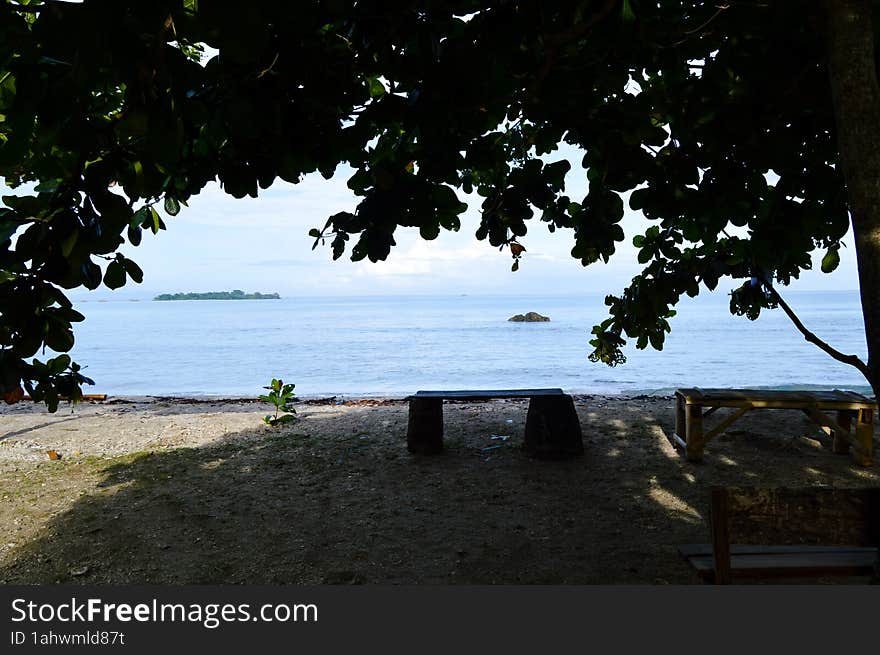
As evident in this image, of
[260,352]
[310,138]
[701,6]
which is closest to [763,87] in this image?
[701,6]

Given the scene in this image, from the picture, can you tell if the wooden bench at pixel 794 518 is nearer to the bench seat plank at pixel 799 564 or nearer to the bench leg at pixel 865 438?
the bench seat plank at pixel 799 564

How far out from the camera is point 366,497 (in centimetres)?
551

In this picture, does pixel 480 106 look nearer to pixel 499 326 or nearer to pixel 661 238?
pixel 661 238

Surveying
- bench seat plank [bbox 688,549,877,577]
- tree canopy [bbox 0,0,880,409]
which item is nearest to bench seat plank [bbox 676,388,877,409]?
tree canopy [bbox 0,0,880,409]

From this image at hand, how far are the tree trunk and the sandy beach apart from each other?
2.22m

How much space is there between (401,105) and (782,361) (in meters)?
19.9

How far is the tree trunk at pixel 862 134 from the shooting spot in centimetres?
242

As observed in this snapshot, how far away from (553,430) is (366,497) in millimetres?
2076

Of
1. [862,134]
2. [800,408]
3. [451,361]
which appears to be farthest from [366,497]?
[451,361]

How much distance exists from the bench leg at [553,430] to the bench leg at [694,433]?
→ 3.43ft

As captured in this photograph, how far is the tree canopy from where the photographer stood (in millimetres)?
1850

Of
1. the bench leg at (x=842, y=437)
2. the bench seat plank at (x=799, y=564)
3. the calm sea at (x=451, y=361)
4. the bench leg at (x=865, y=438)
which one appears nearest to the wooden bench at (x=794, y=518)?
the bench seat plank at (x=799, y=564)

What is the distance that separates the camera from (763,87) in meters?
3.20

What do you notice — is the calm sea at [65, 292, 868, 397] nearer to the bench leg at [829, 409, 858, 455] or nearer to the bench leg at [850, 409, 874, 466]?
the bench leg at [829, 409, 858, 455]
